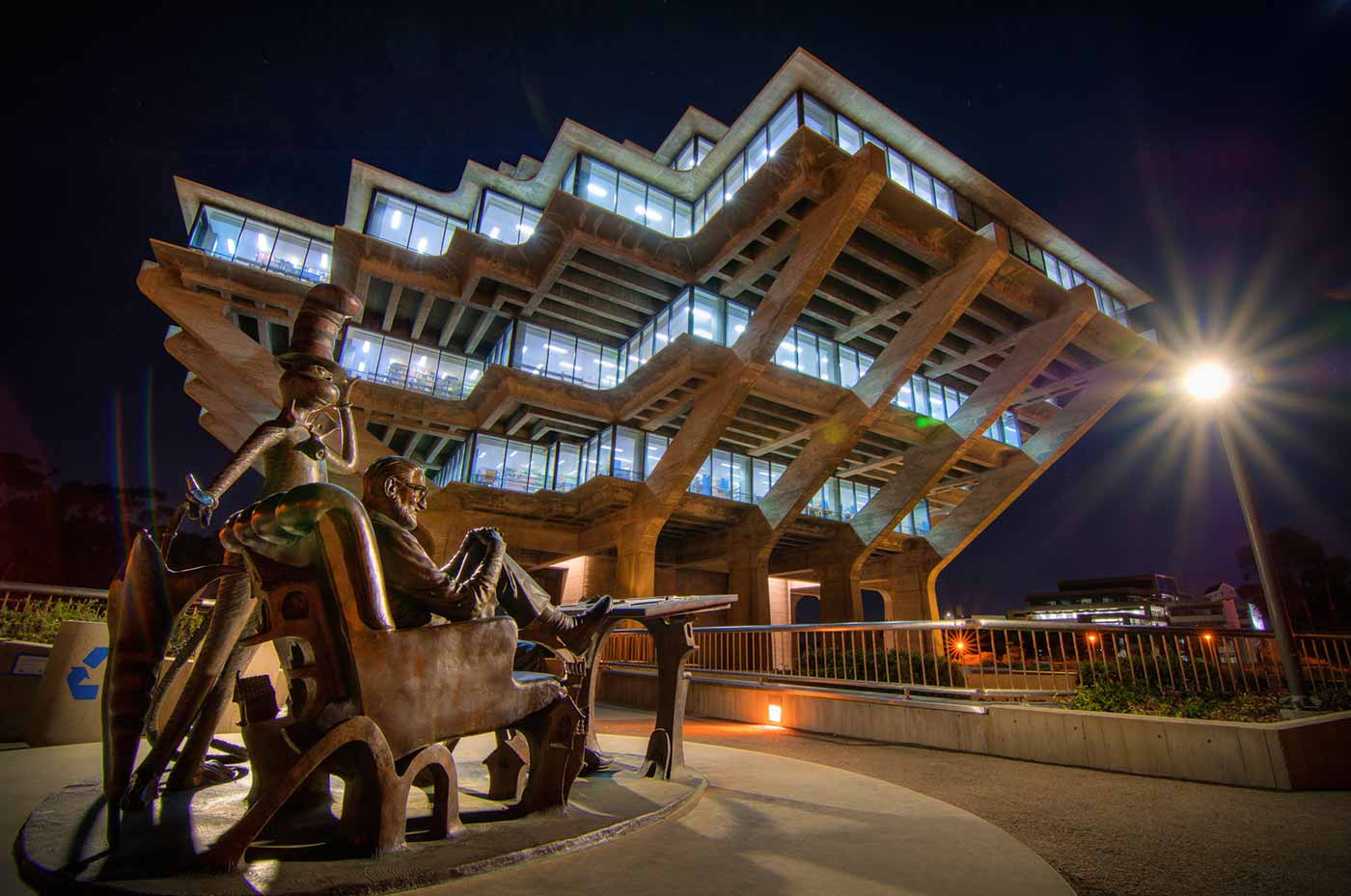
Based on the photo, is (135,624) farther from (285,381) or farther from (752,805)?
(752,805)

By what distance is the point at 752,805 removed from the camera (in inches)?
148

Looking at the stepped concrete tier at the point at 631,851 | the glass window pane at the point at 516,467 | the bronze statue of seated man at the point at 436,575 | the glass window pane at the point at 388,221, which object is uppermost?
the glass window pane at the point at 388,221

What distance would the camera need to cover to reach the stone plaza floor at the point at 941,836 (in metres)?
2.52

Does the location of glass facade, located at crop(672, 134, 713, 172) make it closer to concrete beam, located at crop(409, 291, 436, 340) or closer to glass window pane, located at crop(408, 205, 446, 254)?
glass window pane, located at crop(408, 205, 446, 254)

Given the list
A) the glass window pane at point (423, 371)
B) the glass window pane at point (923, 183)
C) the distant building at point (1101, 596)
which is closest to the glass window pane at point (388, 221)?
the glass window pane at point (423, 371)

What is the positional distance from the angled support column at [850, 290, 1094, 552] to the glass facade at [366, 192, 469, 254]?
20295 millimetres

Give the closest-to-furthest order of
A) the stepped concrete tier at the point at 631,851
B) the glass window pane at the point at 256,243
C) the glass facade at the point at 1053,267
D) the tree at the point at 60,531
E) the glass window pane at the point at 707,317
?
the stepped concrete tier at the point at 631,851 < the glass window pane at the point at 707,317 < the glass window pane at the point at 256,243 < the glass facade at the point at 1053,267 < the tree at the point at 60,531

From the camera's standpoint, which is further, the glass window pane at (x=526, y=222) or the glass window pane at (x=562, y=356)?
the glass window pane at (x=526, y=222)

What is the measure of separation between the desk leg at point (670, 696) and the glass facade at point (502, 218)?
2124 cm

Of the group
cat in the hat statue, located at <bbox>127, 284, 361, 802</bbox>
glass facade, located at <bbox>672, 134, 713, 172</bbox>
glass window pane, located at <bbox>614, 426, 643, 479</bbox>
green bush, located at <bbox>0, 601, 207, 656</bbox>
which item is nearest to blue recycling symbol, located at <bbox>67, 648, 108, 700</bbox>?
green bush, located at <bbox>0, 601, 207, 656</bbox>

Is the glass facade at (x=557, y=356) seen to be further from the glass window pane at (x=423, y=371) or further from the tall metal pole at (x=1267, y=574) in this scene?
the tall metal pole at (x=1267, y=574)

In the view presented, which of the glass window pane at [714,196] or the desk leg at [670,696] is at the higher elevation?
the glass window pane at [714,196]

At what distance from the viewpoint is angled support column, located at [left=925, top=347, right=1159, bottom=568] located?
2425cm

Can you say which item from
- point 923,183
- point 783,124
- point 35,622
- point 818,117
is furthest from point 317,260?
point 923,183
